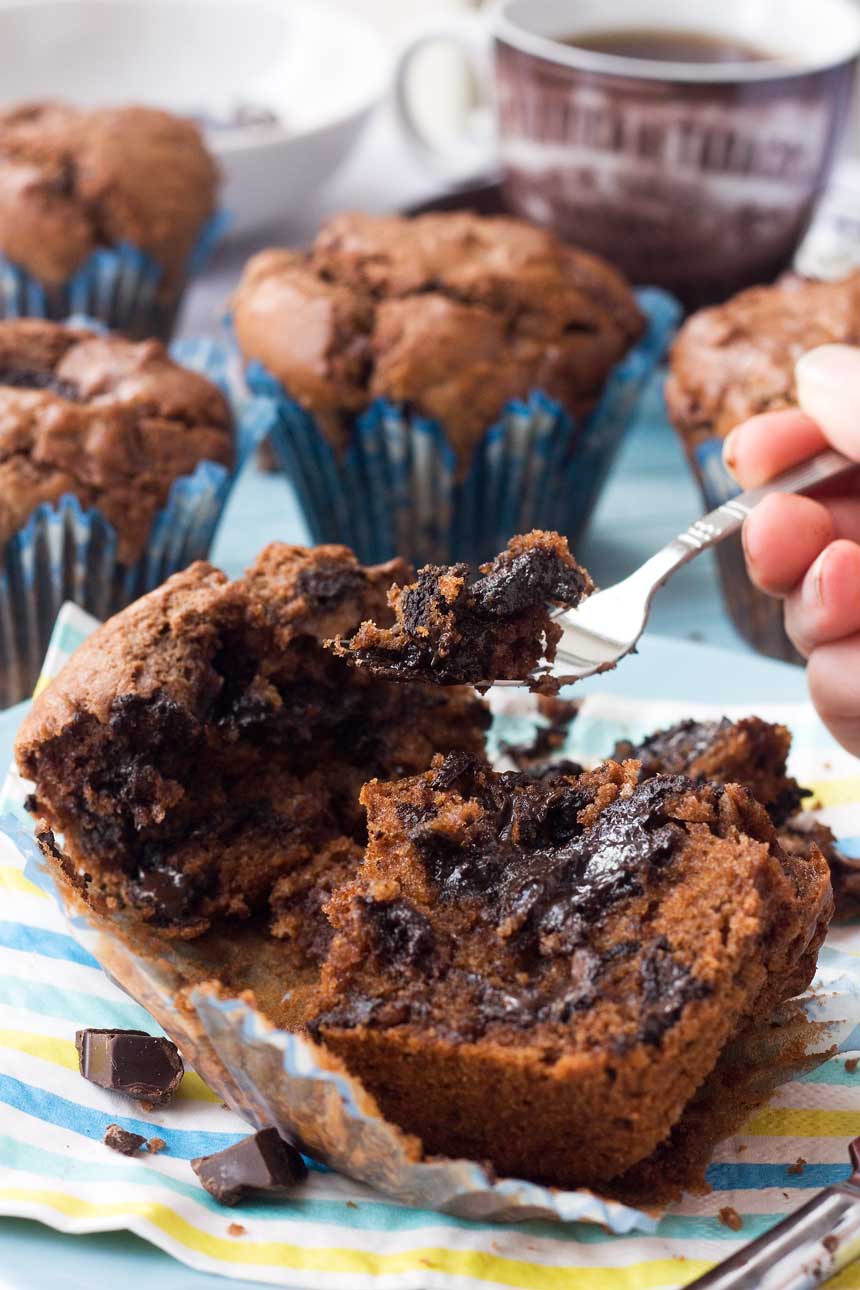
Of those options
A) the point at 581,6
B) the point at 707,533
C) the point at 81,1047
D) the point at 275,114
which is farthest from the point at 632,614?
the point at 275,114

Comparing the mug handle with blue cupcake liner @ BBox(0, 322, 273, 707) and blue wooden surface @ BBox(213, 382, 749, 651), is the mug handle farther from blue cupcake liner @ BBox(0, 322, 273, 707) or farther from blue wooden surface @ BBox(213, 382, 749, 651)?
blue cupcake liner @ BBox(0, 322, 273, 707)

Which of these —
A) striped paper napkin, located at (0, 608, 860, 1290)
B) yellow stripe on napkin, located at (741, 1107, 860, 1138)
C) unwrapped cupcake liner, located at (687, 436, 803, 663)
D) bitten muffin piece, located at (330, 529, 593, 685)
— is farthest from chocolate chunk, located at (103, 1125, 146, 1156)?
unwrapped cupcake liner, located at (687, 436, 803, 663)

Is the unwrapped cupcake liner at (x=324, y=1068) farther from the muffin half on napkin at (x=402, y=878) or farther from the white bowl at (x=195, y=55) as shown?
the white bowl at (x=195, y=55)

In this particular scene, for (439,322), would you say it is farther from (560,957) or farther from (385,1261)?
(385,1261)

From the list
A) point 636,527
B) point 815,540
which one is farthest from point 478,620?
point 636,527

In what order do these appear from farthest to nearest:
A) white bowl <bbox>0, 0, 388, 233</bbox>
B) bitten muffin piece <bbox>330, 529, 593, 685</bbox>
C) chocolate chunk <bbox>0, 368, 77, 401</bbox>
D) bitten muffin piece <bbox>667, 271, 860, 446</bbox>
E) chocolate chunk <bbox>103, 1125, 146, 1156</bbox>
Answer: white bowl <bbox>0, 0, 388, 233</bbox>, chocolate chunk <bbox>0, 368, 77, 401</bbox>, bitten muffin piece <bbox>667, 271, 860, 446</bbox>, bitten muffin piece <bbox>330, 529, 593, 685</bbox>, chocolate chunk <bbox>103, 1125, 146, 1156</bbox>

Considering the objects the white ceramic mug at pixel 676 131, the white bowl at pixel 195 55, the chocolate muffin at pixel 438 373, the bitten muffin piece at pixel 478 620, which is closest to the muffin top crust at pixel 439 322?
the chocolate muffin at pixel 438 373
